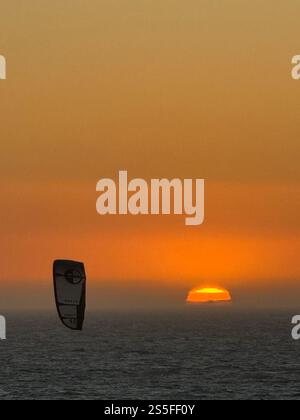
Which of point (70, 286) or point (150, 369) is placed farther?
point (150, 369)

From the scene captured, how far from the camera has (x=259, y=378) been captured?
4727 inches

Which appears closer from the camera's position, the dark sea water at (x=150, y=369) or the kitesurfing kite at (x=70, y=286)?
the kitesurfing kite at (x=70, y=286)

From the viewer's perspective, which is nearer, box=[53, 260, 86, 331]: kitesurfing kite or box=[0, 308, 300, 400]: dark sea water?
box=[53, 260, 86, 331]: kitesurfing kite

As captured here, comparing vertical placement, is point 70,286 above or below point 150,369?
below

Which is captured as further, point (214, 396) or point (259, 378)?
point (259, 378)

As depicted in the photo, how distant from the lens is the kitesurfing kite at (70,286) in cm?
6091

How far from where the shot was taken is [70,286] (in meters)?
61.5

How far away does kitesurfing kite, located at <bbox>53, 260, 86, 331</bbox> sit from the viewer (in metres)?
60.9
